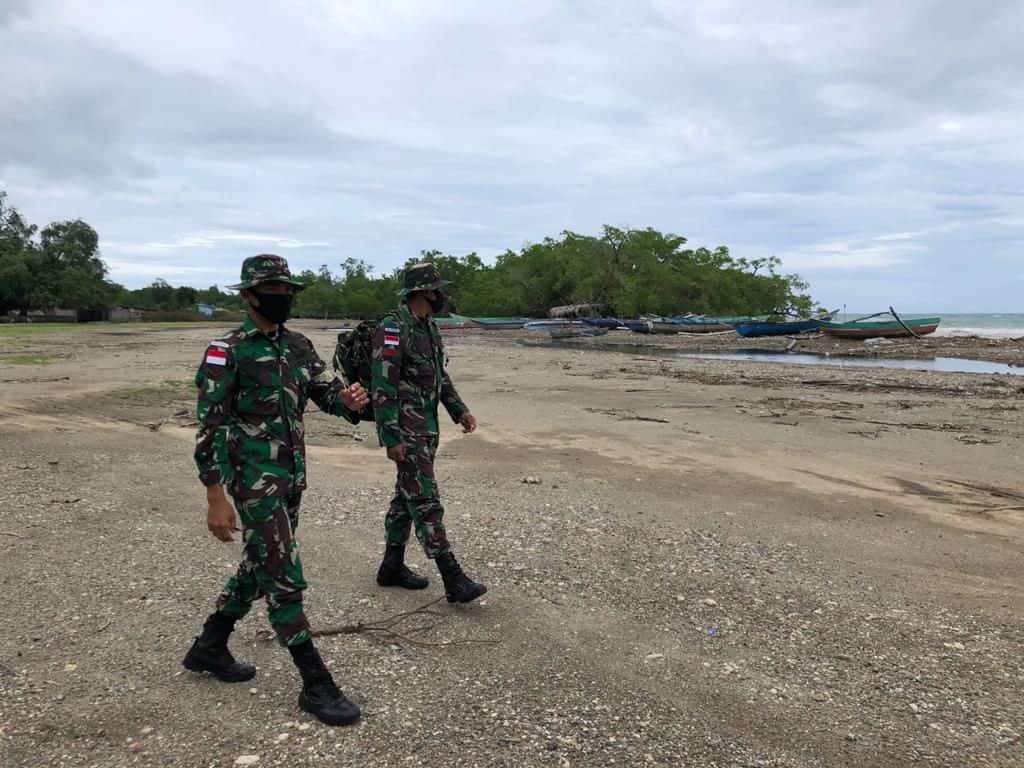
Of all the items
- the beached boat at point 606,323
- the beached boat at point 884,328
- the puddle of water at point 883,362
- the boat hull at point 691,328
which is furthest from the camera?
the beached boat at point 606,323

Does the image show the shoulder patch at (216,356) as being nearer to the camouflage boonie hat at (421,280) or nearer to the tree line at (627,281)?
the camouflage boonie hat at (421,280)

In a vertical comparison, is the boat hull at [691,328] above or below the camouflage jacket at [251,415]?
above

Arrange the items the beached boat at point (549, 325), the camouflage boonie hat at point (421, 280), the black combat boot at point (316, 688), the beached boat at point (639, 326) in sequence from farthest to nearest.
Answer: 1. the beached boat at point (549, 325)
2. the beached boat at point (639, 326)
3. the camouflage boonie hat at point (421, 280)
4. the black combat boot at point (316, 688)

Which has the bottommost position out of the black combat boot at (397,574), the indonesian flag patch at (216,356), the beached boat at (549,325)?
the black combat boot at (397,574)

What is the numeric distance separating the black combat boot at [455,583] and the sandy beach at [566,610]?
0.37ft

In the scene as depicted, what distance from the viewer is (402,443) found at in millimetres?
4035

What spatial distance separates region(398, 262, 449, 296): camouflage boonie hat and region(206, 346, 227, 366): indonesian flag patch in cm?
141

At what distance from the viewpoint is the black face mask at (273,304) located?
3.00m

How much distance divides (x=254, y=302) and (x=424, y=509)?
1.63 meters

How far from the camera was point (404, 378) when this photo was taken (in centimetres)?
411

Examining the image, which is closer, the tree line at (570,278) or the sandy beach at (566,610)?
the sandy beach at (566,610)

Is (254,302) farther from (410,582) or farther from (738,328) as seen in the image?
(738,328)

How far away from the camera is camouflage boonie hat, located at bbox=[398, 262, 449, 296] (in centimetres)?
412

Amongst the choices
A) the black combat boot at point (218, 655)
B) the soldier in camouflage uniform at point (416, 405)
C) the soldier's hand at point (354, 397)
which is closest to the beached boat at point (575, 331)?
the soldier in camouflage uniform at point (416, 405)
